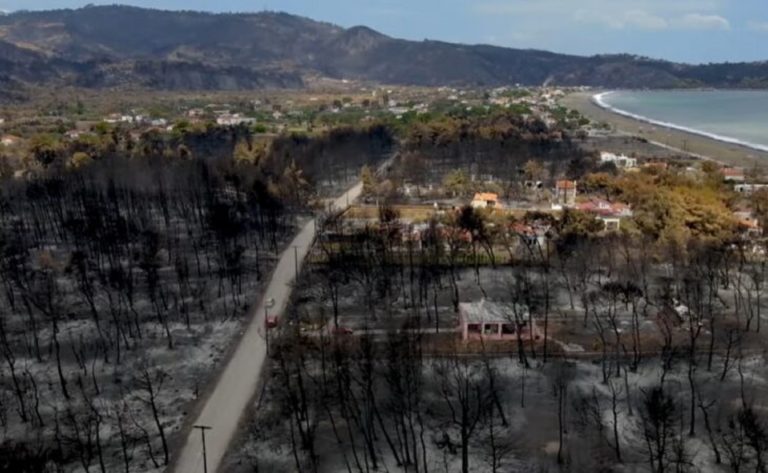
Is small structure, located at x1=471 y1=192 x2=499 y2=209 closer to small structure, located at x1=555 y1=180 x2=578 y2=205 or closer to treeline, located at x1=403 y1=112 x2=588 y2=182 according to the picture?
small structure, located at x1=555 y1=180 x2=578 y2=205

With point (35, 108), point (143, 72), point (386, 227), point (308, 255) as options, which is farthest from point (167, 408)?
point (143, 72)

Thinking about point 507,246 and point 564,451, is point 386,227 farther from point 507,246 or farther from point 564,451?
point 564,451

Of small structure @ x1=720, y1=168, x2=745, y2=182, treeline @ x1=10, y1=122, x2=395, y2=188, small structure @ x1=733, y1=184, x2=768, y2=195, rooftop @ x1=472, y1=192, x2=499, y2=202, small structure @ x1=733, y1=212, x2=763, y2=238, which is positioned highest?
treeline @ x1=10, y1=122, x2=395, y2=188

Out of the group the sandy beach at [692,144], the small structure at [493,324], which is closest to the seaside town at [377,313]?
the small structure at [493,324]

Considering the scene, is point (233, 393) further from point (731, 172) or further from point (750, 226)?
point (731, 172)

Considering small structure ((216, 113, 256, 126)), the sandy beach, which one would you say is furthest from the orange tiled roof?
small structure ((216, 113, 256, 126))

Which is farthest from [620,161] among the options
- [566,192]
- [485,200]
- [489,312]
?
[489,312]
